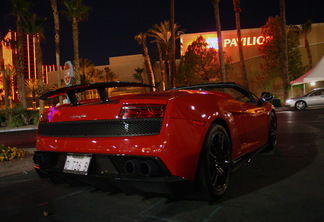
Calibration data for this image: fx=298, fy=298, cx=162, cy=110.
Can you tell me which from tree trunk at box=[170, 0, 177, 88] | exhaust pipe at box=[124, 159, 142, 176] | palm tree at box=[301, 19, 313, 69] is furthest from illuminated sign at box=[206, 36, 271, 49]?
exhaust pipe at box=[124, 159, 142, 176]

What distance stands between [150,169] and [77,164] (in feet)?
2.62

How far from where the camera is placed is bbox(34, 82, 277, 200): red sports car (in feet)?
8.22

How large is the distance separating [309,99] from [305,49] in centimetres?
1703

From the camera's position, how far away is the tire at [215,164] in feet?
9.13

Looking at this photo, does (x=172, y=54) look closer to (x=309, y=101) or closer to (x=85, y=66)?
(x=309, y=101)

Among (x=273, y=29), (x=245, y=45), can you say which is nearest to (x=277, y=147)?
(x=273, y=29)

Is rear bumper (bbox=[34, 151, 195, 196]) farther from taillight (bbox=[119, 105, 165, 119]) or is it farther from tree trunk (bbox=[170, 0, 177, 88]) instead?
tree trunk (bbox=[170, 0, 177, 88])

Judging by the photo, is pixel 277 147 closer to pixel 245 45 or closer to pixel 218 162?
pixel 218 162

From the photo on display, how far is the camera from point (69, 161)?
115 inches

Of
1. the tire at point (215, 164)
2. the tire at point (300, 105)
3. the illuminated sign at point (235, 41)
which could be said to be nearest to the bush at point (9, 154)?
the tire at point (215, 164)

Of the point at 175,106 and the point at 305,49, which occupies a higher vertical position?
the point at 305,49

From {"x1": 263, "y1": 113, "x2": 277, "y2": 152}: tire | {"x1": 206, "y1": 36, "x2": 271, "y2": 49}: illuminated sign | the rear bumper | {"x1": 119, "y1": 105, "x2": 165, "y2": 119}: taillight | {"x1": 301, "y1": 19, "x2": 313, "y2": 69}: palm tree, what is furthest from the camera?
{"x1": 206, "y1": 36, "x2": 271, "y2": 49}: illuminated sign

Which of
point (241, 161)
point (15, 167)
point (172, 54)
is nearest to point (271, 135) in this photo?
point (241, 161)

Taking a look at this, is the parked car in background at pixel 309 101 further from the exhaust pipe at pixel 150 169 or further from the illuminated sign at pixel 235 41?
the exhaust pipe at pixel 150 169
